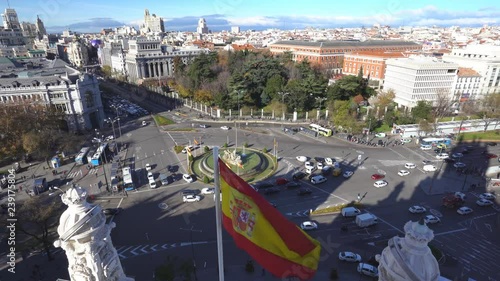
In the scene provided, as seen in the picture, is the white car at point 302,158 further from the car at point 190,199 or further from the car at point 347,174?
the car at point 190,199

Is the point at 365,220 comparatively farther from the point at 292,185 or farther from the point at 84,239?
the point at 84,239

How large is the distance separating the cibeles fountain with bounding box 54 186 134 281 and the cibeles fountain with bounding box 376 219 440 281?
622cm

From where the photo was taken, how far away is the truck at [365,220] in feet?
82.5

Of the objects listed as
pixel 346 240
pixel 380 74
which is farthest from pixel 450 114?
pixel 346 240

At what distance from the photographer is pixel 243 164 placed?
36.3 meters

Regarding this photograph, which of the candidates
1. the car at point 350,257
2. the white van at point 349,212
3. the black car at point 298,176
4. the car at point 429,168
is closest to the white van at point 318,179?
the black car at point 298,176

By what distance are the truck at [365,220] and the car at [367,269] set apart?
4.88 meters

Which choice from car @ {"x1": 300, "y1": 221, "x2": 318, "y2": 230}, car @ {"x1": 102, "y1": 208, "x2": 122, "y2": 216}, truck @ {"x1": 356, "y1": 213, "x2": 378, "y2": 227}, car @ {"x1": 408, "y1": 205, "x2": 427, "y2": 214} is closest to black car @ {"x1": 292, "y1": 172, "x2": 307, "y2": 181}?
car @ {"x1": 300, "y1": 221, "x2": 318, "y2": 230}

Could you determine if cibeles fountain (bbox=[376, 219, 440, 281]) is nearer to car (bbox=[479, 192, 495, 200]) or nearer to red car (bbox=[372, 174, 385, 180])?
red car (bbox=[372, 174, 385, 180])

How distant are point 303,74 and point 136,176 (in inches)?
1725

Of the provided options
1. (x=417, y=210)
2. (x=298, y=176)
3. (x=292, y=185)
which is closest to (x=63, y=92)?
(x=298, y=176)

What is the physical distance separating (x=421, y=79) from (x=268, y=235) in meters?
60.8

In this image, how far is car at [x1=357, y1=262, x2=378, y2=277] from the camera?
2026 cm

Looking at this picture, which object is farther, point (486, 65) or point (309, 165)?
point (486, 65)
